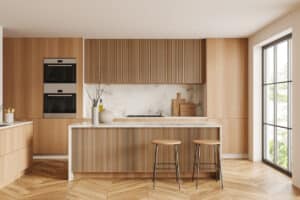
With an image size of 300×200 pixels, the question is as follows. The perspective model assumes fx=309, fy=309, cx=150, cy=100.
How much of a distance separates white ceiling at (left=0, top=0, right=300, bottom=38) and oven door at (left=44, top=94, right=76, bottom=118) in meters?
1.26

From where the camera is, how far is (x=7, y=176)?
14.5ft

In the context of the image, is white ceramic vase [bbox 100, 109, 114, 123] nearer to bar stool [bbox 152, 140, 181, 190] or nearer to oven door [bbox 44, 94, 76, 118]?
bar stool [bbox 152, 140, 181, 190]

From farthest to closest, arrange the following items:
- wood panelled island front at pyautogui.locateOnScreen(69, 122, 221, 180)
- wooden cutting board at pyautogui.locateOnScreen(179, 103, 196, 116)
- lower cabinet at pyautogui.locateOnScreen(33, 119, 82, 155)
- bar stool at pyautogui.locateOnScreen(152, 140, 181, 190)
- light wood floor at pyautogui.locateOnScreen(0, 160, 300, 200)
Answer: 1. wooden cutting board at pyautogui.locateOnScreen(179, 103, 196, 116)
2. lower cabinet at pyautogui.locateOnScreen(33, 119, 82, 155)
3. wood panelled island front at pyautogui.locateOnScreen(69, 122, 221, 180)
4. bar stool at pyautogui.locateOnScreen(152, 140, 181, 190)
5. light wood floor at pyautogui.locateOnScreen(0, 160, 300, 200)

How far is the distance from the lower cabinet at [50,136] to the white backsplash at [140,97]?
3.86ft

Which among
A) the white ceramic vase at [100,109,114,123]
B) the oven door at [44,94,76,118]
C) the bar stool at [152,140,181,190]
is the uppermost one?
the oven door at [44,94,76,118]

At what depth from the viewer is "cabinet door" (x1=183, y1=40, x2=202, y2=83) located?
669 cm

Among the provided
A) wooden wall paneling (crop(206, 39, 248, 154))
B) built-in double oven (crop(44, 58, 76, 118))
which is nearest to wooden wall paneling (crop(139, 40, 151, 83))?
wooden wall paneling (crop(206, 39, 248, 154))

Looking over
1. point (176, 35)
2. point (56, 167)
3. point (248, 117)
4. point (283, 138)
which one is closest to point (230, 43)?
point (176, 35)

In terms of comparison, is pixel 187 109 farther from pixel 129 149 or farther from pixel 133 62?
pixel 129 149

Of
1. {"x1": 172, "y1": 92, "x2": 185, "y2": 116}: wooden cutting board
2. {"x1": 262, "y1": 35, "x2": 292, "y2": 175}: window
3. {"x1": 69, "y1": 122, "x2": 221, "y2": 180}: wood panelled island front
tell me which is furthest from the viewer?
{"x1": 172, "y1": 92, "x2": 185, "y2": 116}: wooden cutting board

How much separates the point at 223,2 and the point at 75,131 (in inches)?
112

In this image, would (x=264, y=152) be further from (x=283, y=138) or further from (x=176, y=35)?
(x=176, y=35)

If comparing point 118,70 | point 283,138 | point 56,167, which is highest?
point 118,70

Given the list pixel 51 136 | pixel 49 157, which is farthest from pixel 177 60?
pixel 49 157
